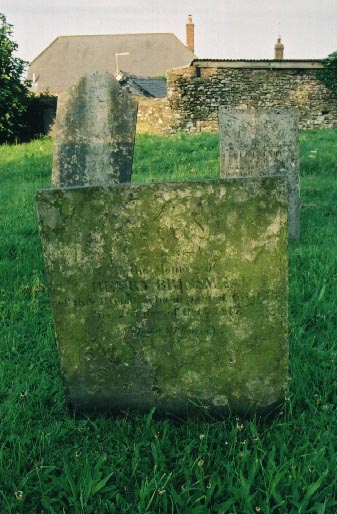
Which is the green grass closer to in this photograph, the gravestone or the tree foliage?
the gravestone

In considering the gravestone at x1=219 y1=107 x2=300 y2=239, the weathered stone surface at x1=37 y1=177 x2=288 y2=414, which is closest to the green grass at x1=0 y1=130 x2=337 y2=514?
the weathered stone surface at x1=37 y1=177 x2=288 y2=414

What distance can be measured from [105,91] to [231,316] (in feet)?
14.3

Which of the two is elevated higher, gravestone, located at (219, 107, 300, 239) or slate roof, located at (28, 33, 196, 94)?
slate roof, located at (28, 33, 196, 94)

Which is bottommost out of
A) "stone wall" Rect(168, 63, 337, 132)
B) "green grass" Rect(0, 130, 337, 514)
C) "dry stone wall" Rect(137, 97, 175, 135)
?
"green grass" Rect(0, 130, 337, 514)

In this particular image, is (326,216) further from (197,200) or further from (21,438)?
(21,438)

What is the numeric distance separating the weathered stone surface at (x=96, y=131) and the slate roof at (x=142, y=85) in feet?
63.4

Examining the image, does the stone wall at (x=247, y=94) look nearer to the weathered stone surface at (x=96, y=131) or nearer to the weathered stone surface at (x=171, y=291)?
the weathered stone surface at (x=96, y=131)

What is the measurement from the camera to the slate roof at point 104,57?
42562mm

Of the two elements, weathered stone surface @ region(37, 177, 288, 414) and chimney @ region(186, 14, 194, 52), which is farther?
chimney @ region(186, 14, 194, 52)

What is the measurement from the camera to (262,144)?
5449 mm

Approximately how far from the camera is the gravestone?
538 centimetres

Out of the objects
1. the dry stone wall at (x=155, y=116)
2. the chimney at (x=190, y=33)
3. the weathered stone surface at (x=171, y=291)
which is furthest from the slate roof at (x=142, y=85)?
the weathered stone surface at (x=171, y=291)

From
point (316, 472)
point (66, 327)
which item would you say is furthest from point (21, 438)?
point (316, 472)

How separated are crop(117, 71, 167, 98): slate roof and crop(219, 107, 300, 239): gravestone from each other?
20058 mm
